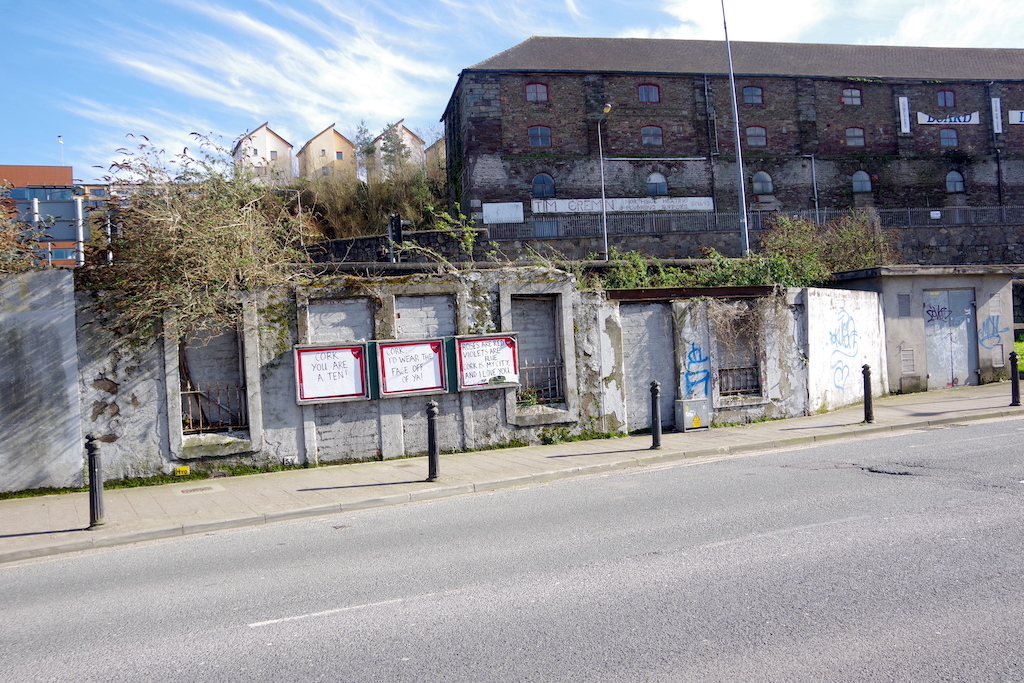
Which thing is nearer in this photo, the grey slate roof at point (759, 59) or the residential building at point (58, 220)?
the residential building at point (58, 220)

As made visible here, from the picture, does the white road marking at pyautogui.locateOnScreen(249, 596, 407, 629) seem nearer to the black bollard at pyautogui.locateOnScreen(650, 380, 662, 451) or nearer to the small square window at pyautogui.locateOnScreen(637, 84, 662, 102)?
the black bollard at pyautogui.locateOnScreen(650, 380, 662, 451)

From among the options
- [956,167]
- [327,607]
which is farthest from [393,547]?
[956,167]

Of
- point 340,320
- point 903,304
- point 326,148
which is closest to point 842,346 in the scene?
point 903,304

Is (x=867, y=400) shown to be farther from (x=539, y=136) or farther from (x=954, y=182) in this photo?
(x=954, y=182)

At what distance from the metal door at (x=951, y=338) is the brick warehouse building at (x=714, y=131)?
20445 millimetres

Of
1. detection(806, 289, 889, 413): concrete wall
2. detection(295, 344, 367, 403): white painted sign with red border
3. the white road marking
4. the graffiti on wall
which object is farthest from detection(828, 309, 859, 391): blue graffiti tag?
the white road marking

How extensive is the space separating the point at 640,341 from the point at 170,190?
8379 millimetres

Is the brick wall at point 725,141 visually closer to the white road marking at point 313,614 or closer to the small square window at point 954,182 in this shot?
the small square window at point 954,182

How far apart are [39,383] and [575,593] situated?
8.63m

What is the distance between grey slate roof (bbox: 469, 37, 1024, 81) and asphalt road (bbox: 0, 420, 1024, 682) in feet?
120

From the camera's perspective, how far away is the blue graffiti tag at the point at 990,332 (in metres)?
18.5

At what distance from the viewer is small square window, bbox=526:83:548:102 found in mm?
40906

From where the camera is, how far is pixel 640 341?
13.6 meters

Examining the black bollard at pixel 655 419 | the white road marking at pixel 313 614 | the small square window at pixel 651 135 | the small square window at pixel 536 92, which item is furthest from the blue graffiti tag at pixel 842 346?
the small square window at pixel 536 92
